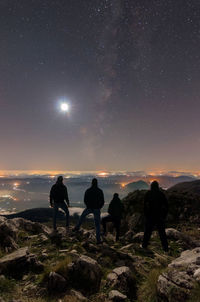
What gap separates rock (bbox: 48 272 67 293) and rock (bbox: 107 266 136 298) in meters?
1.19

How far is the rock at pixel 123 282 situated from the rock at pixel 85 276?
356 millimetres

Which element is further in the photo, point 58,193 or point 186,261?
point 58,193

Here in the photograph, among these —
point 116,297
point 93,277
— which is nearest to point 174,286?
point 116,297

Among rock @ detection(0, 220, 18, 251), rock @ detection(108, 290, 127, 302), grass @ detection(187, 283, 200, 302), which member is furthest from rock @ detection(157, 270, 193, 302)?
rock @ detection(0, 220, 18, 251)

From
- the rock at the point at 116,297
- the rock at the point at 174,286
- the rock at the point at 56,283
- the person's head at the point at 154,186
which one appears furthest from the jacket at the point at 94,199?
the rock at the point at 174,286

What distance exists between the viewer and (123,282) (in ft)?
15.3

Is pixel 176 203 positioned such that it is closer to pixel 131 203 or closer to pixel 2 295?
pixel 131 203

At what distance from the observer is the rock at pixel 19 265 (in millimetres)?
5127

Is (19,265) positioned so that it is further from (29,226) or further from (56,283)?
(29,226)

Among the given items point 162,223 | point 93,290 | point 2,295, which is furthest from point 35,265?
point 162,223

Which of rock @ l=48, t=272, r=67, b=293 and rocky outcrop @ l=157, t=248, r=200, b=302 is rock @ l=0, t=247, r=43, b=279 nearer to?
rock @ l=48, t=272, r=67, b=293

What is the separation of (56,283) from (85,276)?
751 mm

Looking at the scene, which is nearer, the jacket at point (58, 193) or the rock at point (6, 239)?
the rock at point (6, 239)

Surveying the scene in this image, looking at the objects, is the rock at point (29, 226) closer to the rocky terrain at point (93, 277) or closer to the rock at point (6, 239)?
the rock at point (6, 239)
